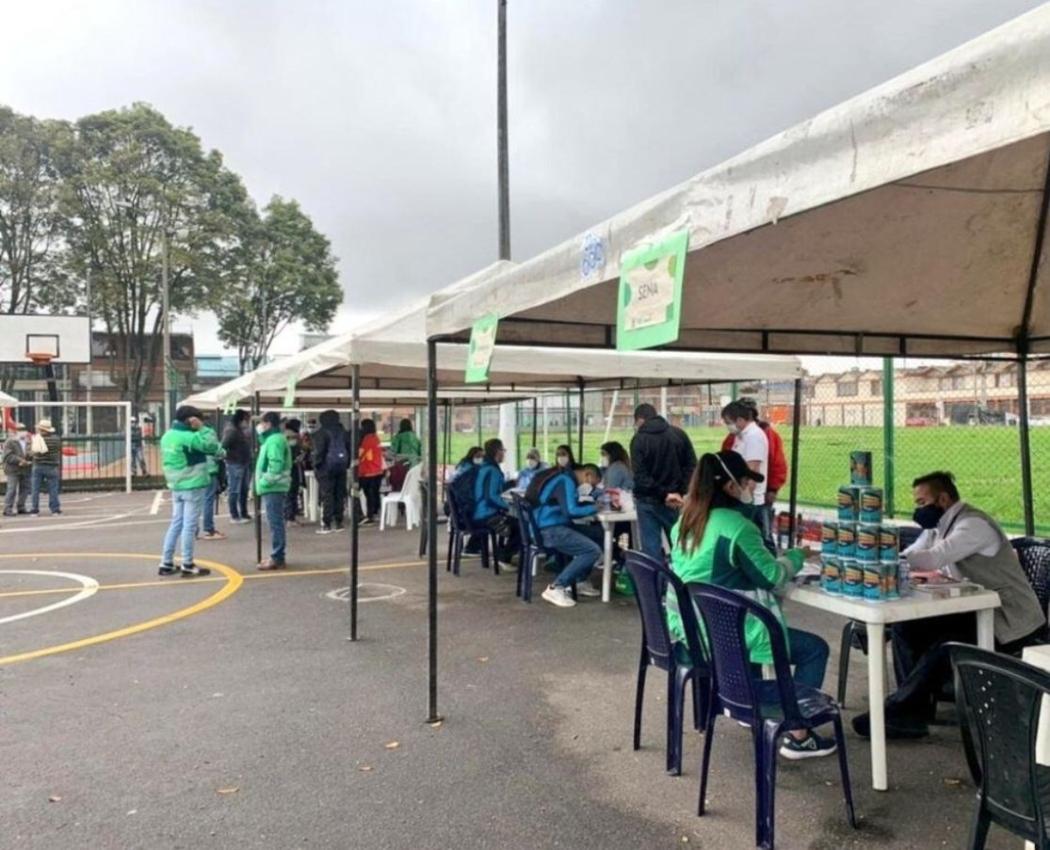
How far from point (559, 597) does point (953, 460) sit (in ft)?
18.2

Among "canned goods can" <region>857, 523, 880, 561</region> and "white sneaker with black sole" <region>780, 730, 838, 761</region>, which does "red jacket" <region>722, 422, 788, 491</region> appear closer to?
"white sneaker with black sole" <region>780, 730, 838, 761</region>

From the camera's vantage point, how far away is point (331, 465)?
1116cm

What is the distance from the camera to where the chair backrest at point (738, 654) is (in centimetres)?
282

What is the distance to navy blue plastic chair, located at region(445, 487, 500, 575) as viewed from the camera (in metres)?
7.96

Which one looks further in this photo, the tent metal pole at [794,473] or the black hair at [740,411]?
the tent metal pole at [794,473]

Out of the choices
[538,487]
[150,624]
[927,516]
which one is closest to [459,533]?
[538,487]

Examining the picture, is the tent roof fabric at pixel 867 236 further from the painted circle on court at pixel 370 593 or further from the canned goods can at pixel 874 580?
the painted circle on court at pixel 370 593

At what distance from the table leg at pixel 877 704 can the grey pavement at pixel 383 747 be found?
0.26 feet

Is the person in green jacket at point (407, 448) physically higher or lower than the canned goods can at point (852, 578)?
higher

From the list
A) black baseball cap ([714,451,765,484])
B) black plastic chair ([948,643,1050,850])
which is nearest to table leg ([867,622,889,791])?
black baseball cap ([714,451,765,484])

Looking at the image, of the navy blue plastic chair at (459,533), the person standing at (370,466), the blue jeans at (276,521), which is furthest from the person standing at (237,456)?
the navy blue plastic chair at (459,533)

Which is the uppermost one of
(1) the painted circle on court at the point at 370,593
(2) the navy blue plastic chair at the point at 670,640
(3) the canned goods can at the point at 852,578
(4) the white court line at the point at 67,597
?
(3) the canned goods can at the point at 852,578

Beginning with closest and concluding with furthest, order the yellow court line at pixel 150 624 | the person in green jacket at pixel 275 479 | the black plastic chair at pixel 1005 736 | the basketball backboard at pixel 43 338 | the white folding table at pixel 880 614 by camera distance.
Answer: the black plastic chair at pixel 1005 736, the white folding table at pixel 880 614, the yellow court line at pixel 150 624, the person in green jacket at pixel 275 479, the basketball backboard at pixel 43 338

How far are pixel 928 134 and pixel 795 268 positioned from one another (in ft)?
6.58
